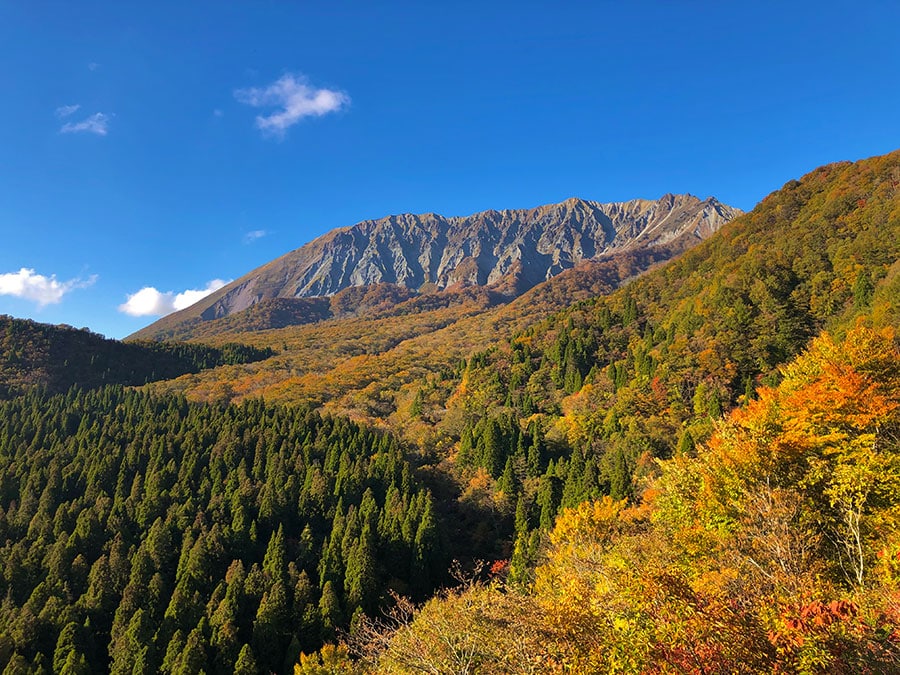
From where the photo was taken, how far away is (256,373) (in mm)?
174250

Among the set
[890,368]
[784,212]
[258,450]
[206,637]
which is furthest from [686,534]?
[784,212]

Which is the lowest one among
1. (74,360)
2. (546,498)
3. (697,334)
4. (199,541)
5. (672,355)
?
(546,498)

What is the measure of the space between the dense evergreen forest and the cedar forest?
36cm

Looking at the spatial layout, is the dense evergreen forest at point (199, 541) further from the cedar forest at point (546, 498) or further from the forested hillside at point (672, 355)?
the forested hillside at point (672, 355)

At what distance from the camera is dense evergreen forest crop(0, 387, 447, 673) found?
48.6 m

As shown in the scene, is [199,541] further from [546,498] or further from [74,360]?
[74,360]

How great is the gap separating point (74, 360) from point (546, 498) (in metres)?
173

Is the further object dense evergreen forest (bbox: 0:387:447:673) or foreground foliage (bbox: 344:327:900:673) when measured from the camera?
dense evergreen forest (bbox: 0:387:447:673)

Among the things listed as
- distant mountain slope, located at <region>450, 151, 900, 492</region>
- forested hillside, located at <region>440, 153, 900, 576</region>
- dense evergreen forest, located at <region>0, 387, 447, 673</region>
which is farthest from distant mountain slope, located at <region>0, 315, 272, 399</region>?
distant mountain slope, located at <region>450, 151, 900, 492</region>

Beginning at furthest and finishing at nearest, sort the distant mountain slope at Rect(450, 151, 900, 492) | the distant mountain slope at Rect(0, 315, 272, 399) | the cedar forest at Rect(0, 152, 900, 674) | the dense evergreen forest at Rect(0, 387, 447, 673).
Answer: the distant mountain slope at Rect(0, 315, 272, 399) → the distant mountain slope at Rect(450, 151, 900, 492) → the dense evergreen forest at Rect(0, 387, 447, 673) → the cedar forest at Rect(0, 152, 900, 674)

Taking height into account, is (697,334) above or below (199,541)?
above

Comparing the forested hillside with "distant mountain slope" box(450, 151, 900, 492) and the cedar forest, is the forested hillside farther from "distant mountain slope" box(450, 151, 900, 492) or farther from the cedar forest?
the cedar forest

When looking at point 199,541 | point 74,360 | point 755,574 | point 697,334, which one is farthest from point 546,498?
point 74,360

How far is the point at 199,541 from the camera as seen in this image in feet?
194
